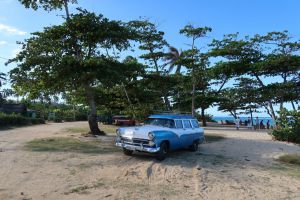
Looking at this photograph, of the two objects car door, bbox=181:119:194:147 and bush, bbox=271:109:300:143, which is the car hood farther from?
bush, bbox=271:109:300:143

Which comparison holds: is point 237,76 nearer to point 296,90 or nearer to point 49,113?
point 296,90

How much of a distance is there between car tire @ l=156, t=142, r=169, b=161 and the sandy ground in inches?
9.7

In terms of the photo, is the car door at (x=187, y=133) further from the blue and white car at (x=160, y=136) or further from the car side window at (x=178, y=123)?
the car side window at (x=178, y=123)

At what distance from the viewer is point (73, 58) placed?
1925 centimetres

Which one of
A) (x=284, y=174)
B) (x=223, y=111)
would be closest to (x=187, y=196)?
(x=284, y=174)

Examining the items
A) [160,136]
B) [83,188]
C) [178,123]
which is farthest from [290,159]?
[83,188]

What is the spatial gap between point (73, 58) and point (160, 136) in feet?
27.8

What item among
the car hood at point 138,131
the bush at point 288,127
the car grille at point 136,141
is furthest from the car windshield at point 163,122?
the bush at point 288,127

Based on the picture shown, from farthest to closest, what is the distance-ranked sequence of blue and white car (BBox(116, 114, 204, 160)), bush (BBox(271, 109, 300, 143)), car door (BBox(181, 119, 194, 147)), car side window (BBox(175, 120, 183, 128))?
1. bush (BBox(271, 109, 300, 143))
2. car door (BBox(181, 119, 194, 147))
3. car side window (BBox(175, 120, 183, 128))
4. blue and white car (BBox(116, 114, 204, 160))

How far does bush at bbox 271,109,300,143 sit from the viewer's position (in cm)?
2209

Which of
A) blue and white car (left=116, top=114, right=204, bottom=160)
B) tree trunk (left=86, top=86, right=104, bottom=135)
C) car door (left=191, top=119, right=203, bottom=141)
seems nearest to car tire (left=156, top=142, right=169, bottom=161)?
blue and white car (left=116, top=114, right=204, bottom=160)

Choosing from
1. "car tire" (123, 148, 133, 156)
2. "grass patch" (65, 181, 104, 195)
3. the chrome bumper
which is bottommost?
"grass patch" (65, 181, 104, 195)

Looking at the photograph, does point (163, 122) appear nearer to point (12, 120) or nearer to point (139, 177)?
point (139, 177)

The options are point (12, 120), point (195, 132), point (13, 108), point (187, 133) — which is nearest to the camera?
point (187, 133)
